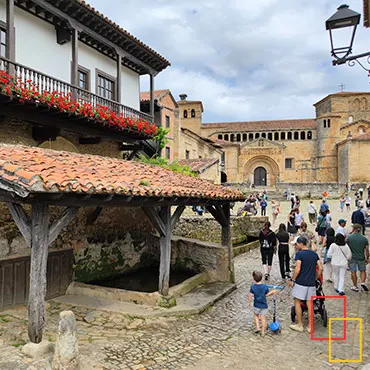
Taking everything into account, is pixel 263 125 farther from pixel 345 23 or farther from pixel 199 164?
pixel 345 23

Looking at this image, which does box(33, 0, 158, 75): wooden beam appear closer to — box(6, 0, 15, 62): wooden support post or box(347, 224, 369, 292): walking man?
box(6, 0, 15, 62): wooden support post

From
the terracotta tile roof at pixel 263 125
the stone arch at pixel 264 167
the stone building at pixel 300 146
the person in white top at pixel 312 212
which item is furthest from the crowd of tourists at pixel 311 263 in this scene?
the terracotta tile roof at pixel 263 125

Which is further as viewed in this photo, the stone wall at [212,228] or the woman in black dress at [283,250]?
the stone wall at [212,228]

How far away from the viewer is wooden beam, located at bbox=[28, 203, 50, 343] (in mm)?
4836

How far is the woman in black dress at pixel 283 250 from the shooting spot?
948 centimetres

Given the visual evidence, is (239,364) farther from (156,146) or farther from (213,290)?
(156,146)

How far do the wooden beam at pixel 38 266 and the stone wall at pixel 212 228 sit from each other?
406 inches

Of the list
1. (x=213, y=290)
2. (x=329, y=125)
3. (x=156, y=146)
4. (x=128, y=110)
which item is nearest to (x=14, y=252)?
(x=213, y=290)

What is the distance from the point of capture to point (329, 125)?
5172 cm

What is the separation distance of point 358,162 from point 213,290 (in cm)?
4475

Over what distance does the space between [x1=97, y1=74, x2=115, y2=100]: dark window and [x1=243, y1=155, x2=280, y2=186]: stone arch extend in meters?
41.5

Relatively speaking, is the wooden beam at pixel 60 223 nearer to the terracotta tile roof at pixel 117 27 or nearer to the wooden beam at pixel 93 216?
the wooden beam at pixel 93 216

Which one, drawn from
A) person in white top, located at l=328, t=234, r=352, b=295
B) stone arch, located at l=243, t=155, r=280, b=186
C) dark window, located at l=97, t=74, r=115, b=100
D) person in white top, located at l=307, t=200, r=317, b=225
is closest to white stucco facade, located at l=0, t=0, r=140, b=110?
dark window, located at l=97, t=74, r=115, b=100

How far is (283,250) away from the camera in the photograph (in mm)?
9734
